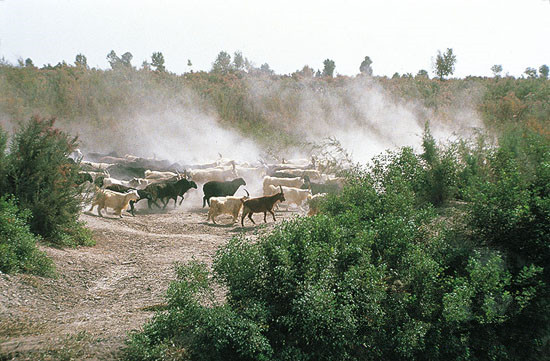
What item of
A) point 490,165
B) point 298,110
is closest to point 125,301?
point 490,165

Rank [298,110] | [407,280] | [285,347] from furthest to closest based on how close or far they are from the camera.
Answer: [298,110] < [407,280] < [285,347]

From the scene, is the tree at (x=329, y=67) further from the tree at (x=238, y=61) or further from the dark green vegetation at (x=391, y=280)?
the dark green vegetation at (x=391, y=280)

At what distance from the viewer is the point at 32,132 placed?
10.5 meters

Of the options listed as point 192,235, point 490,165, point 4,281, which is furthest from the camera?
point 192,235

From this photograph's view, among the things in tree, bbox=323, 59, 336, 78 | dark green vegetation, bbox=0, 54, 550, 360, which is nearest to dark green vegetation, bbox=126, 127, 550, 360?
dark green vegetation, bbox=0, 54, 550, 360

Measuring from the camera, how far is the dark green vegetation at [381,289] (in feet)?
18.9

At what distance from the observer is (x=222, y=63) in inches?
2388

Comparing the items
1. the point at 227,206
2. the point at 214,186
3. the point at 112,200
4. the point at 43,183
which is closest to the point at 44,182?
the point at 43,183

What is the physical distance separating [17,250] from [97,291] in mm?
1509

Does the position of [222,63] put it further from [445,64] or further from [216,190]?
[216,190]

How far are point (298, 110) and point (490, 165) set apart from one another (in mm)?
28897

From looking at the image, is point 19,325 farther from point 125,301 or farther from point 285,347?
point 285,347

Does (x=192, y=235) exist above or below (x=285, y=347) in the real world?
below

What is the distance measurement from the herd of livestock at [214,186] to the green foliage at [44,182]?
3.37 feet
